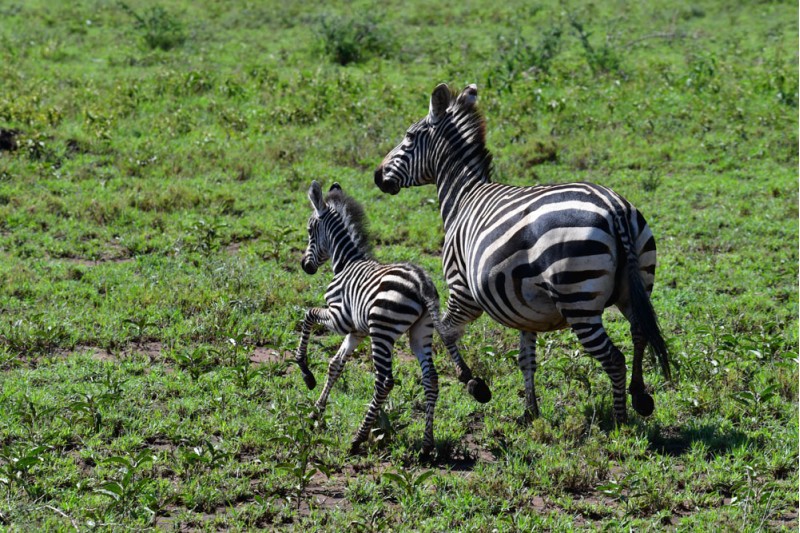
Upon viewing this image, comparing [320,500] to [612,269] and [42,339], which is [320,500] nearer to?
[612,269]

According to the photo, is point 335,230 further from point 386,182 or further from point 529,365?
point 529,365

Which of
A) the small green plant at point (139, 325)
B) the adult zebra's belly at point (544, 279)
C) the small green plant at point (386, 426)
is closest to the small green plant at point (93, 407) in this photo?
the small green plant at point (139, 325)

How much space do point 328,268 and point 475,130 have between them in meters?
3.37

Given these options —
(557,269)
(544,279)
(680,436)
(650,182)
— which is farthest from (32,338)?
(650,182)

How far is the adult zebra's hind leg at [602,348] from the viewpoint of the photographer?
7082 millimetres

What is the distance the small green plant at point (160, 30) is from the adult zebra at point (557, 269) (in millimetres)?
13544

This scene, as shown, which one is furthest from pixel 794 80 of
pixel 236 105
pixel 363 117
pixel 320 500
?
pixel 320 500

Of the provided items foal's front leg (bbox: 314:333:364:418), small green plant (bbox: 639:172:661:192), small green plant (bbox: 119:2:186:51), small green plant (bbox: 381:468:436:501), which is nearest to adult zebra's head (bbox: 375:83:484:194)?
foal's front leg (bbox: 314:333:364:418)

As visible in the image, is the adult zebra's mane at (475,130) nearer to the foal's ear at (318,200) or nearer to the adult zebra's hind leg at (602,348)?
the foal's ear at (318,200)

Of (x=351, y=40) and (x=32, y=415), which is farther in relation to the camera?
(x=351, y=40)

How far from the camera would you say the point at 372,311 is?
7.30 meters

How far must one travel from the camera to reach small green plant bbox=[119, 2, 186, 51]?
20.1 meters

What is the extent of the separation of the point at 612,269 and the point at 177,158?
9.21 metres

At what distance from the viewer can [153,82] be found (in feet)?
57.2
